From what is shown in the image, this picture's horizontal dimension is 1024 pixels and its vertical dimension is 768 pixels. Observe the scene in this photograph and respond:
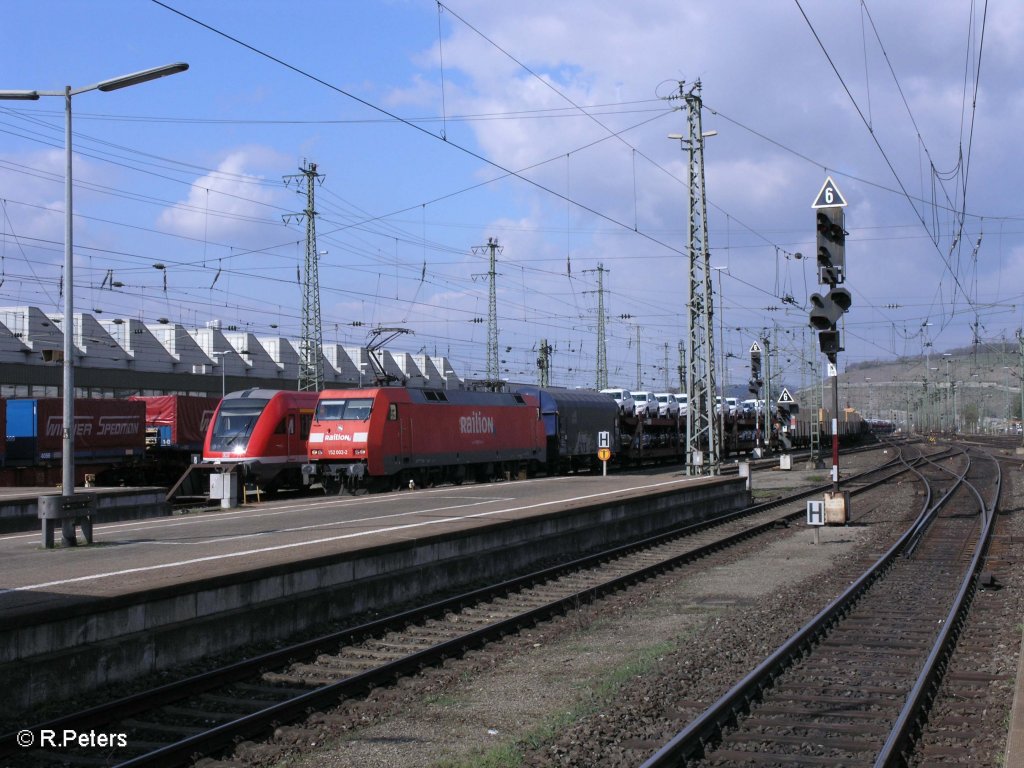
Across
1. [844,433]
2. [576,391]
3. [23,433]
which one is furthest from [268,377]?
[844,433]

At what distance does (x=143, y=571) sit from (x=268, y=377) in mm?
55334

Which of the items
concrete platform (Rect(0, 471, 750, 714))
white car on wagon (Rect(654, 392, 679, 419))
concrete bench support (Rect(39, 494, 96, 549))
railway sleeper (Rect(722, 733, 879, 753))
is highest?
white car on wagon (Rect(654, 392, 679, 419))

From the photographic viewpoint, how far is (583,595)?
13570mm

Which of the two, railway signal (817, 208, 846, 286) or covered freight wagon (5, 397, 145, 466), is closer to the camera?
railway signal (817, 208, 846, 286)

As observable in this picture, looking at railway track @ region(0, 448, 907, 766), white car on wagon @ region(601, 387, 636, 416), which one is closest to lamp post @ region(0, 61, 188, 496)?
railway track @ region(0, 448, 907, 766)

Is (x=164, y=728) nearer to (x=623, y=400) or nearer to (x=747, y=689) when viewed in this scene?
(x=747, y=689)

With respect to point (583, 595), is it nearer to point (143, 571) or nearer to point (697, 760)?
point (143, 571)

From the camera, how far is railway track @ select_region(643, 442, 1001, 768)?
7.16m

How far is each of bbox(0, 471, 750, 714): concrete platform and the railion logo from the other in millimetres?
10090

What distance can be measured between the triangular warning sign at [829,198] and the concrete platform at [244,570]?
22.9ft

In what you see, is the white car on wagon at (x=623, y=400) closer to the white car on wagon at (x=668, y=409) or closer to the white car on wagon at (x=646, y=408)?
the white car on wagon at (x=646, y=408)

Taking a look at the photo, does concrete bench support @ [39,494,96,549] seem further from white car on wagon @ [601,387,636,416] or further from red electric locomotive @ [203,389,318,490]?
white car on wagon @ [601,387,636,416]

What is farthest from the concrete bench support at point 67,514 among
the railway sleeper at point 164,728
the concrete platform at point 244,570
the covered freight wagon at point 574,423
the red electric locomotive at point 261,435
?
the covered freight wagon at point 574,423

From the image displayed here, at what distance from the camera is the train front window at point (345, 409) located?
2848 centimetres
